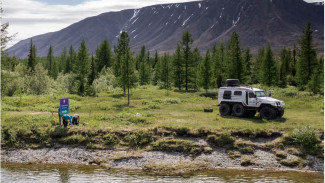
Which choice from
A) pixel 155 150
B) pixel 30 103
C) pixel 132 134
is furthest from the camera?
pixel 30 103

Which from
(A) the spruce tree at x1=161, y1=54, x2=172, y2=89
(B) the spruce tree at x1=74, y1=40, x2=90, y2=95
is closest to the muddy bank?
(B) the spruce tree at x1=74, y1=40, x2=90, y2=95

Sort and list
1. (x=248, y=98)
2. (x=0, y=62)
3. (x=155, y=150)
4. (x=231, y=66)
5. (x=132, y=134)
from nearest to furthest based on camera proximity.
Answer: (x=0, y=62) < (x=155, y=150) < (x=132, y=134) < (x=248, y=98) < (x=231, y=66)

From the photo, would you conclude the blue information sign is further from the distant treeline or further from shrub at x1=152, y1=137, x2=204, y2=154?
the distant treeline

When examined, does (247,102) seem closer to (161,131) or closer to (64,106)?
(161,131)

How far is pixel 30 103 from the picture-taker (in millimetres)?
39812

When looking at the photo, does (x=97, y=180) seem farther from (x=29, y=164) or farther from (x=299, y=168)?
(x=299, y=168)

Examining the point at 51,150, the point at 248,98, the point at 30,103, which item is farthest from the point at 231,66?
the point at 51,150

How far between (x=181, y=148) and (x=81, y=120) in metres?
11.6

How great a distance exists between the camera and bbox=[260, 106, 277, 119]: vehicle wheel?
28569mm

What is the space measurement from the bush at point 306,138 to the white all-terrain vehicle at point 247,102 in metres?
5.28

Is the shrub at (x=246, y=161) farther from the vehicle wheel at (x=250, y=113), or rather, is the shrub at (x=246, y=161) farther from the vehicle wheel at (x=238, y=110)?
the vehicle wheel at (x=250, y=113)

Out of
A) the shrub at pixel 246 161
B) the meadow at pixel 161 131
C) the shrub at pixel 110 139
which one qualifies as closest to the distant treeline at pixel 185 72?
the meadow at pixel 161 131

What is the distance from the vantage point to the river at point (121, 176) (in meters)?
18.7

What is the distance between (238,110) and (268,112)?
307 centimetres
